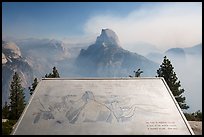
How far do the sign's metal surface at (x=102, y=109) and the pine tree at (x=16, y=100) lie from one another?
1135 cm

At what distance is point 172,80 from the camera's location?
62.8 ft

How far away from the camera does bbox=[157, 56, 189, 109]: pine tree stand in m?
18.8

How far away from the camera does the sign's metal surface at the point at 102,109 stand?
684cm

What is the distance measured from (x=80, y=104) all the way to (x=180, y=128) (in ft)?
9.80

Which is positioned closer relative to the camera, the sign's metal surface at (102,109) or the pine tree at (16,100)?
the sign's metal surface at (102,109)

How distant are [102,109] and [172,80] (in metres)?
12.7

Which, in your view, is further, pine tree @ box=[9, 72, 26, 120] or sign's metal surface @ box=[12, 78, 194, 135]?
pine tree @ box=[9, 72, 26, 120]

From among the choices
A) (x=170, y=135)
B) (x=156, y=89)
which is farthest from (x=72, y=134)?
(x=156, y=89)

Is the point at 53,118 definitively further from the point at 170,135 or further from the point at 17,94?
the point at 17,94

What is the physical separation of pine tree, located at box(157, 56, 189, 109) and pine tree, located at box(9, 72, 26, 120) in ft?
36.7

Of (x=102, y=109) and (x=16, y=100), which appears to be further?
(x=16, y=100)

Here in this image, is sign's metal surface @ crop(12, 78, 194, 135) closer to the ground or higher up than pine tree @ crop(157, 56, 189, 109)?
closer to the ground

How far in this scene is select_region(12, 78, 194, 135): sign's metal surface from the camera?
22.4ft

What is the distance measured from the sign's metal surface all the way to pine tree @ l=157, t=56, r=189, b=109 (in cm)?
1044
